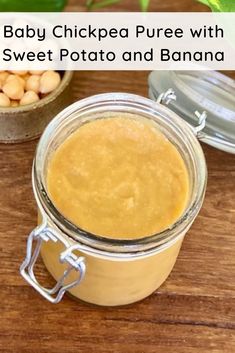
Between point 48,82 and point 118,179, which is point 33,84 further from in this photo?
point 118,179

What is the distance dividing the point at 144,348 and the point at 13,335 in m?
0.12

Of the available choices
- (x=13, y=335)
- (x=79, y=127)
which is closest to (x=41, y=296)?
(x=13, y=335)

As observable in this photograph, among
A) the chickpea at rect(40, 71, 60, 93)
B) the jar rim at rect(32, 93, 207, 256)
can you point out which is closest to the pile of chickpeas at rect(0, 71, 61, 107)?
the chickpea at rect(40, 71, 60, 93)

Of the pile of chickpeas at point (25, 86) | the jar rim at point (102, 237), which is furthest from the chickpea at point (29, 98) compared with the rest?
the jar rim at point (102, 237)

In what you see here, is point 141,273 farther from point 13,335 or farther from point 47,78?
point 47,78

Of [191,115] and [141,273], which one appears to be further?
[191,115]

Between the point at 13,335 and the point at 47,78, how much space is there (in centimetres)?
27

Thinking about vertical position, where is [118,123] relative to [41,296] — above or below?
above

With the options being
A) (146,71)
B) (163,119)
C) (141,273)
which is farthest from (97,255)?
(146,71)

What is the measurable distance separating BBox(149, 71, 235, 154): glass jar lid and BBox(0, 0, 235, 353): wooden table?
42mm

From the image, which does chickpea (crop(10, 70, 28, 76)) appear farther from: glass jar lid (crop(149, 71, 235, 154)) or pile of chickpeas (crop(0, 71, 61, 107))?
glass jar lid (crop(149, 71, 235, 154))

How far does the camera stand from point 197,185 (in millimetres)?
673

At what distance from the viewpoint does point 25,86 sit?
32.3 inches

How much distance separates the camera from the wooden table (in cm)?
71
